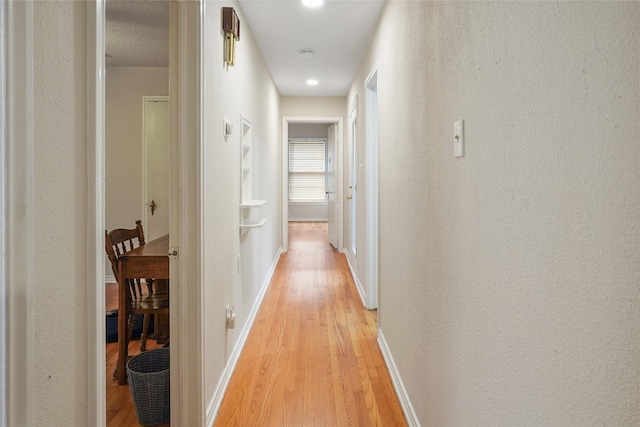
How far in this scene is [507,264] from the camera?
3.09ft

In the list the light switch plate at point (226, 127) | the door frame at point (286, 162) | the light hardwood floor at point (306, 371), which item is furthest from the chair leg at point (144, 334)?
the door frame at point (286, 162)

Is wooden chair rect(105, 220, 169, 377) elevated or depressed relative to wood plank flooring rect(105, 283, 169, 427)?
elevated

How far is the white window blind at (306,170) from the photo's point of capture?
10.3 m

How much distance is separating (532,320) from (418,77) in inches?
47.8

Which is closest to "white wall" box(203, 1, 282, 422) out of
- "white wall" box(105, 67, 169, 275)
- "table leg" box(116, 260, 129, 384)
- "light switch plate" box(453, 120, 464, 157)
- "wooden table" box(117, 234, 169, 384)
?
"wooden table" box(117, 234, 169, 384)

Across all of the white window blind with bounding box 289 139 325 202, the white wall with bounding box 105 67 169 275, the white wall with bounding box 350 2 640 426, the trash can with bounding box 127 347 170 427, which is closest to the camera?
the white wall with bounding box 350 2 640 426

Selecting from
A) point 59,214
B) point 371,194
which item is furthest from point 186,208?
point 371,194

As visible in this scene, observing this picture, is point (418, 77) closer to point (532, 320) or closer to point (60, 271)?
point (532, 320)

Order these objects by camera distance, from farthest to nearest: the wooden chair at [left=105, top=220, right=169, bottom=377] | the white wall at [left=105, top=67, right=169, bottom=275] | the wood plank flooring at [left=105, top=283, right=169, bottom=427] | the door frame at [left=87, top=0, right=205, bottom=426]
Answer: the white wall at [left=105, top=67, right=169, bottom=275] < the wooden chair at [left=105, top=220, right=169, bottom=377] < the wood plank flooring at [left=105, top=283, right=169, bottom=427] < the door frame at [left=87, top=0, right=205, bottom=426]

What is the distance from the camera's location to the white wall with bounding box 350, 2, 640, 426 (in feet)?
1.96

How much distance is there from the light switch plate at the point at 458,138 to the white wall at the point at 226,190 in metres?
1.07

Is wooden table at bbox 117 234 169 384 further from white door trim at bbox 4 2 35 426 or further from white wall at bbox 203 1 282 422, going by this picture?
white door trim at bbox 4 2 35 426

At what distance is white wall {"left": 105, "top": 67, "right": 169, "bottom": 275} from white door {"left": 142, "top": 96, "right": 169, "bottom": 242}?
0.08 meters

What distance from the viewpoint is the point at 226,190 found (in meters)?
2.39
